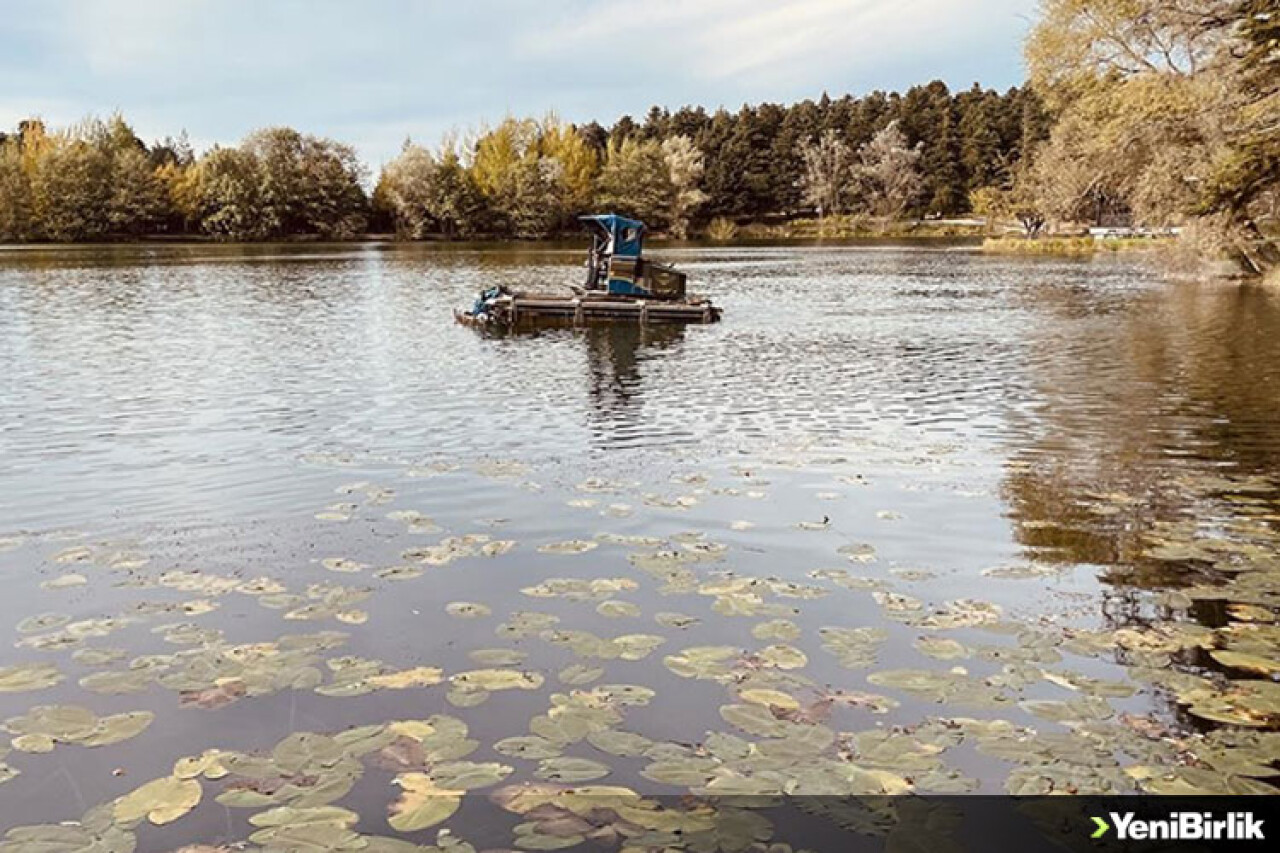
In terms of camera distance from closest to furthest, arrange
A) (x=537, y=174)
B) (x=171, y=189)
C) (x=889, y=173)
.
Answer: (x=171, y=189) → (x=537, y=174) → (x=889, y=173)

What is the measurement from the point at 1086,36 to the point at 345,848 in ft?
120

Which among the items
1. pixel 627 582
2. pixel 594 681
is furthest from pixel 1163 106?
pixel 594 681

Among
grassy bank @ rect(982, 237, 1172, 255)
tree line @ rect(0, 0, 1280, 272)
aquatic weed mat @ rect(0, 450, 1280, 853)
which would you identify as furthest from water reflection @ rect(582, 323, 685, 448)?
grassy bank @ rect(982, 237, 1172, 255)

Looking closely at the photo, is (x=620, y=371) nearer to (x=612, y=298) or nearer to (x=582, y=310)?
(x=582, y=310)

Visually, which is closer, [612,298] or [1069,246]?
[612,298]

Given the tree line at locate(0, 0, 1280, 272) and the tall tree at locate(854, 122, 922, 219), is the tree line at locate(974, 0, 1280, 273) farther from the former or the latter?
the tall tree at locate(854, 122, 922, 219)

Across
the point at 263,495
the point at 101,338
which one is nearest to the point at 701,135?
the point at 101,338

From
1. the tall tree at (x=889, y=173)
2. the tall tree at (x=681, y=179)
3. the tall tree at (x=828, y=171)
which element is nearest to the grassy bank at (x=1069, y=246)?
the tall tree at (x=889, y=173)

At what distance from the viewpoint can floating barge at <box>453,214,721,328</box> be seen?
2980cm

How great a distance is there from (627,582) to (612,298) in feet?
77.6

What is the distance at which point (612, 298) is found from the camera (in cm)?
3055

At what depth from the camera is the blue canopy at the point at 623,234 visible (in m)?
30.6

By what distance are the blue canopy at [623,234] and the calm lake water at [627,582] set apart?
40.1 feet

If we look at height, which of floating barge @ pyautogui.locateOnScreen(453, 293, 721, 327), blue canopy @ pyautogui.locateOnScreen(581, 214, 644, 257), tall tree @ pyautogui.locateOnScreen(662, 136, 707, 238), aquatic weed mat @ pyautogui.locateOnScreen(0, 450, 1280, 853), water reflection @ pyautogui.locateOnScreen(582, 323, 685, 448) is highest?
tall tree @ pyautogui.locateOnScreen(662, 136, 707, 238)
